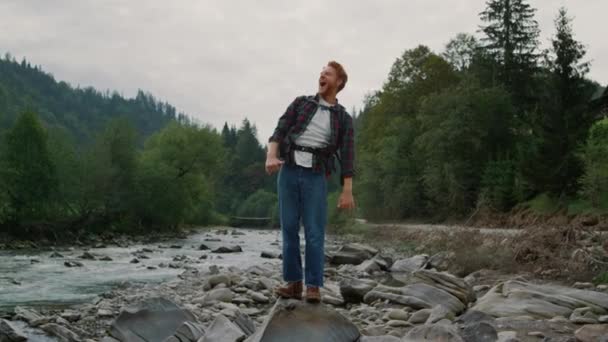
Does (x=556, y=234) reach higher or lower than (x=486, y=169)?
lower

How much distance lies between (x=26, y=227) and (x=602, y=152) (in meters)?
31.7

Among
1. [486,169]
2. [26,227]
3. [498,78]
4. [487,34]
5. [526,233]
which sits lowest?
[26,227]

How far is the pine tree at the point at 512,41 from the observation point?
44688 millimetres

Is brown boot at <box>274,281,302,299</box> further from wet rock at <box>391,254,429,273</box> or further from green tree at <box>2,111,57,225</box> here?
green tree at <box>2,111,57,225</box>

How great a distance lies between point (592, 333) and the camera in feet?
17.0

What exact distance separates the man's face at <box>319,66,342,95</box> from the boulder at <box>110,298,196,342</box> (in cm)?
293

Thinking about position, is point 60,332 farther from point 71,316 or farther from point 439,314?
point 439,314

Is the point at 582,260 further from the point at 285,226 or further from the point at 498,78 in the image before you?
the point at 498,78

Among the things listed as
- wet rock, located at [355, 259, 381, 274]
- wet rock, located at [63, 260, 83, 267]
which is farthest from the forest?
wet rock, located at [63, 260, 83, 267]

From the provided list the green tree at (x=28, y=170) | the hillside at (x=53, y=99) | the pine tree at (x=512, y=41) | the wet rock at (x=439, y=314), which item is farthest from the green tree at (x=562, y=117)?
the hillside at (x=53, y=99)

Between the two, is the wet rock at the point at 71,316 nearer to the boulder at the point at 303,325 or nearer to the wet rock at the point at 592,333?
the boulder at the point at 303,325

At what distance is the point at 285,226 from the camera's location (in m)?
A: 5.30

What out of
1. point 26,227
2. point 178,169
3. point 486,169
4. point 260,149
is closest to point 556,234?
point 486,169

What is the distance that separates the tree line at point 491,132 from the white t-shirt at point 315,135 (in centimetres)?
2043
